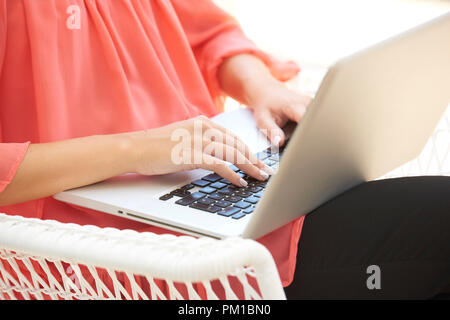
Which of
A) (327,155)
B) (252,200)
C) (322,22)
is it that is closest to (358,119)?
(327,155)

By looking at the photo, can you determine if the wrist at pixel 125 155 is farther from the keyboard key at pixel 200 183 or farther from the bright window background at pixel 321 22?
the bright window background at pixel 321 22

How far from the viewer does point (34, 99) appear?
892mm

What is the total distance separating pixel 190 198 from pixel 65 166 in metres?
0.16

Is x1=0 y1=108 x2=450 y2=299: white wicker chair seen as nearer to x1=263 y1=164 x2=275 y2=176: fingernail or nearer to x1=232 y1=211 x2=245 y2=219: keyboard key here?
x1=232 y1=211 x2=245 y2=219: keyboard key

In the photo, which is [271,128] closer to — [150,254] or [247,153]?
[247,153]

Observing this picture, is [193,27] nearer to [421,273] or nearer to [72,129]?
[72,129]

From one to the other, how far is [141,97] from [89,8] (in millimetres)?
158

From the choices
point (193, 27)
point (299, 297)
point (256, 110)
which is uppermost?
point (193, 27)

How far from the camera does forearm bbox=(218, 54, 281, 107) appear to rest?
109cm

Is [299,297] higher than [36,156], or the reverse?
[36,156]

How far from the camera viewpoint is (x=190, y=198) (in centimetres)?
75
